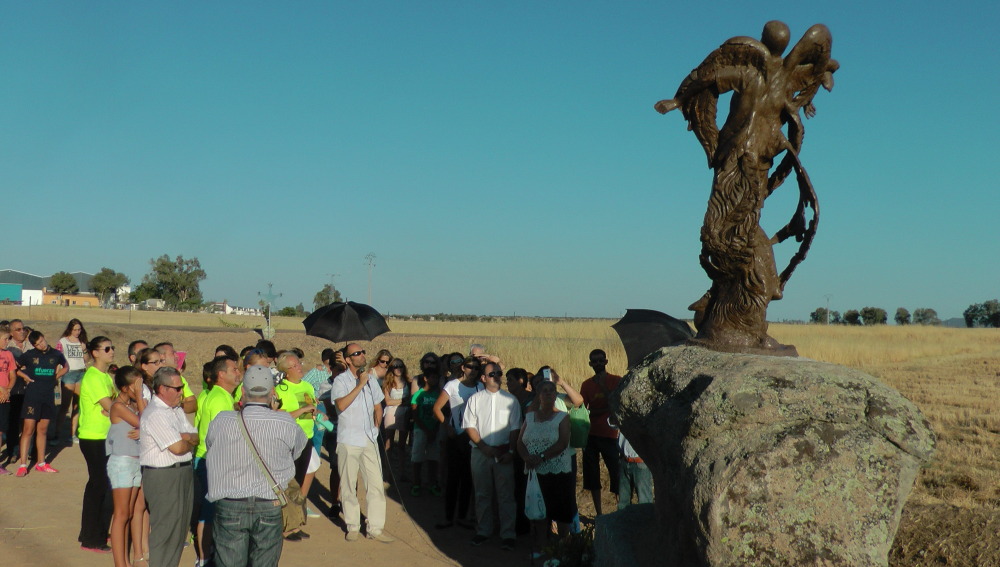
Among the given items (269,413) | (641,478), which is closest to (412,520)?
(641,478)

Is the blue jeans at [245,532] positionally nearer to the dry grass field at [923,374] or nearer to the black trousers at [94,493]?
the black trousers at [94,493]

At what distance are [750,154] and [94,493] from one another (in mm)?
6545

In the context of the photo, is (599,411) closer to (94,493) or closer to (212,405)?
(212,405)

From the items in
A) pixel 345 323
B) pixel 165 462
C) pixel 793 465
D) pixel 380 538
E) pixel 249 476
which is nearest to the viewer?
pixel 793 465

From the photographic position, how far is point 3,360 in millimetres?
10422

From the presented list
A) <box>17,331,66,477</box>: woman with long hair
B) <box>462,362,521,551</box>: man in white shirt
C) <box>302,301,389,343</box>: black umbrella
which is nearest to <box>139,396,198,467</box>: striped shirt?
<box>462,362,521,551</box>: man in white shirt

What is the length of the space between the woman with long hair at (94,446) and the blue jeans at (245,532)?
2876mm

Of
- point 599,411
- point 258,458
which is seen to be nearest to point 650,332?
point 599,411

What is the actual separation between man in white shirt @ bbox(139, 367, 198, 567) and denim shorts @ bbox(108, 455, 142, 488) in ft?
1.78

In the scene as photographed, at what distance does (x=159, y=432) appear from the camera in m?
6.06

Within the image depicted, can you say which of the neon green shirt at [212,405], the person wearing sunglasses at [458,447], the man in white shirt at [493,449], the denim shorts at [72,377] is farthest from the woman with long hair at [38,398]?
the man in white shirt at [493,449]

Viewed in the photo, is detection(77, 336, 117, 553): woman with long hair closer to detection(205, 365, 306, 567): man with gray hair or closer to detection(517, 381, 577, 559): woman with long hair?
detection(205, 365, 306, 567): man with gray hair

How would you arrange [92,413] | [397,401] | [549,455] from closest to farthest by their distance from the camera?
[92,413], [549,455], [397,401]

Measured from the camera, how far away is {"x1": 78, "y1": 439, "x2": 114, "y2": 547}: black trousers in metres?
7.44
